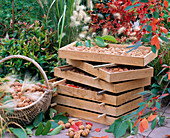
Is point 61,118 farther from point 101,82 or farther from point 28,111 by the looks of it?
point 101,82

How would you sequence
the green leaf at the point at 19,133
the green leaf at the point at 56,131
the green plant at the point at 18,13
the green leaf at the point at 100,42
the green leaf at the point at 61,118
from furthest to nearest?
1. the green plant at the point at 18,13
2. the green leaf at the point at 100,42
3. the green leaf at the point at 61,118
4. the green leaf at the point at 56,131
5. the green leaf at the point at 19,133

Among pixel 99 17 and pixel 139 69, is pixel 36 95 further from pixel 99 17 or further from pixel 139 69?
pixel 99 17

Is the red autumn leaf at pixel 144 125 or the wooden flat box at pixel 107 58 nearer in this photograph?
the red autumn leaf at pixel 144 125

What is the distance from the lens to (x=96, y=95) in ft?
8.46

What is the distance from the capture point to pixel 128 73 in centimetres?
248

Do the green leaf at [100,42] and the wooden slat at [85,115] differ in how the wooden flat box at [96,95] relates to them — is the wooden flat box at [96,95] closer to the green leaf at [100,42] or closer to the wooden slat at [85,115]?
the wooden slat at [85,115]

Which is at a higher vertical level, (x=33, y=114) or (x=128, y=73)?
(x=128, y=73)

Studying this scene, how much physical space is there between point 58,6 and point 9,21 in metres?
0.95

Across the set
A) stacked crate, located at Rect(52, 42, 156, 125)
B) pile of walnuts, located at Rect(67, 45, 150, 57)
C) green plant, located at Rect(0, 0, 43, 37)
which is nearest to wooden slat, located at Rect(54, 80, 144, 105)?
stacked crate, located at Rect(52, 42, 156, 125)

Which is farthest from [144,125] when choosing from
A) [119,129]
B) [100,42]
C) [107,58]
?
[100,42]

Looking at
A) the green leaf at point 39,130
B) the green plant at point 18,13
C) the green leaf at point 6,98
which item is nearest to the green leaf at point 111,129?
the green leaf at point 39,130

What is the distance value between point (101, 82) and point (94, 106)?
11.0 inches

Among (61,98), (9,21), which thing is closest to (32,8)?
(9,21)

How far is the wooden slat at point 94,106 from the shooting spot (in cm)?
248
